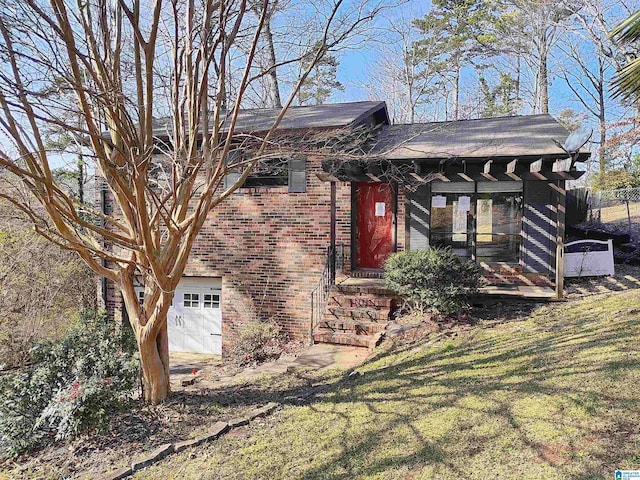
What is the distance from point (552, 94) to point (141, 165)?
26.1 metres

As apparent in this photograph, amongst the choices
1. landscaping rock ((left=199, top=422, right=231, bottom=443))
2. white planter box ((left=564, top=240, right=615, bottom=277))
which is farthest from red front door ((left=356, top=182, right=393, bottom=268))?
landscaping rock ((left=199, top=422, right=231, bottom=443))

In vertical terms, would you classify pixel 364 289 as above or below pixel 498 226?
below

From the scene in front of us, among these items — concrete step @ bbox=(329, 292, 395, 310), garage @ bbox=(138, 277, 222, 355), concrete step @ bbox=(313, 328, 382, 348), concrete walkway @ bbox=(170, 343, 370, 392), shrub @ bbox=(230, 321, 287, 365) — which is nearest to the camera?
concrete walkway @ bbox=(170, 343, 370, 392)

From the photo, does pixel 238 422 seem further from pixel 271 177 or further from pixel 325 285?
pixel 271 177

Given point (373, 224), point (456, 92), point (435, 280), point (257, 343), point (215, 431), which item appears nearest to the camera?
point (215, 431)

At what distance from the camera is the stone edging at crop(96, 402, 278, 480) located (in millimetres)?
4082

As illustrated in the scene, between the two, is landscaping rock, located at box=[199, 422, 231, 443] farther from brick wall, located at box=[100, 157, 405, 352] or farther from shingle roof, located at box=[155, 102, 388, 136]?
shingle roof, located at box=[155, 102, 388, 136]

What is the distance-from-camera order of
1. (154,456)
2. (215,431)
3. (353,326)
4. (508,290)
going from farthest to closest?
(508,290) < (353,326) < (215,431) < (154,456)

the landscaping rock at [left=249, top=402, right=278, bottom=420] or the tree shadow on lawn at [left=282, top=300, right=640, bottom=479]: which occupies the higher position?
the tree shadow on lawn at [left=282, top=300, right=640, bottom=479]

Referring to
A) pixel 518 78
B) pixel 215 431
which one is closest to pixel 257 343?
pixel 215 431

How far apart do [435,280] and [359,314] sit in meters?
1.58

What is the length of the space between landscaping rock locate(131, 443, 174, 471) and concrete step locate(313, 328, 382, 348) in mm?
3731

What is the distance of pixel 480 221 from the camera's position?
9555mm

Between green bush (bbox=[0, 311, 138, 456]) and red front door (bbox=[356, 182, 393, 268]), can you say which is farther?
red front door (bbox=[356, 182, 393, 268])
